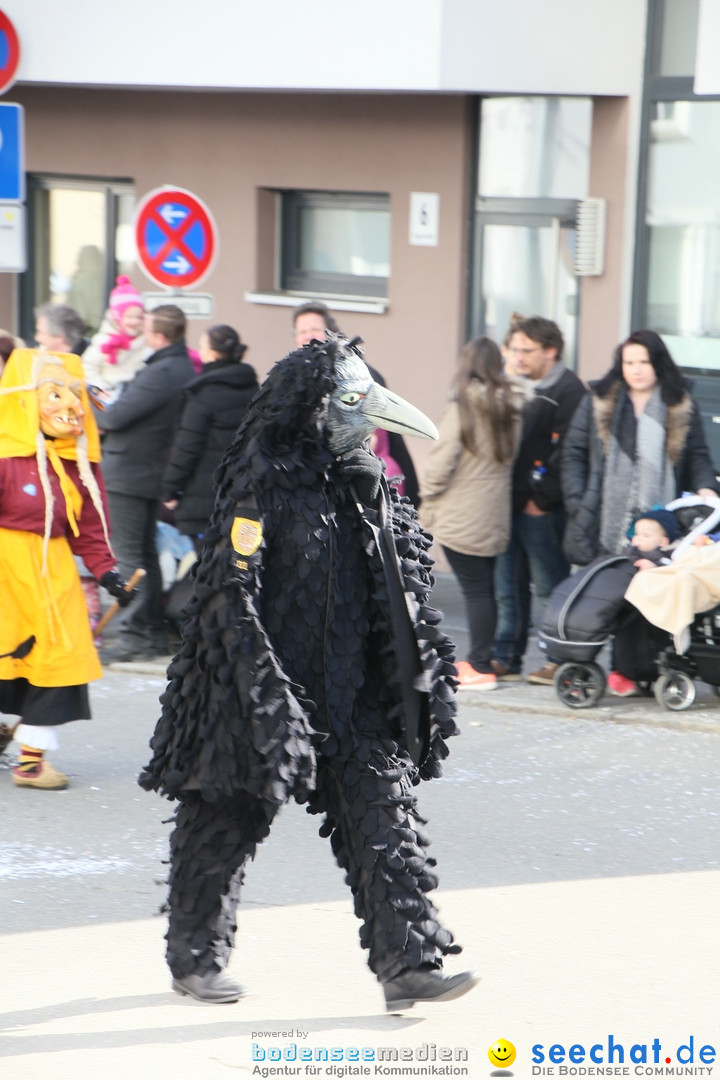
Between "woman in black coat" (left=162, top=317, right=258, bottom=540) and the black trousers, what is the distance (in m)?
4.15

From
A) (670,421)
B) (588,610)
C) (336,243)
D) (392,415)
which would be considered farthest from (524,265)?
(392,415)

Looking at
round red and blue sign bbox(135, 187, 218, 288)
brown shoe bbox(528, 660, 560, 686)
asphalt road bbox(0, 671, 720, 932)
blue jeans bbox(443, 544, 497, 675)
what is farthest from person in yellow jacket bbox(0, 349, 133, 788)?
round red and blue sign bbox(135, 187, 218, 288)

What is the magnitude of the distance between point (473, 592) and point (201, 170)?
19.0ft

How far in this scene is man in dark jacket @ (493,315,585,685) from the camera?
27.1 feet

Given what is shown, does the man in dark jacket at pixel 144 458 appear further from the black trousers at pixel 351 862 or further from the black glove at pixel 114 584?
the black trousers at pixel 351 862

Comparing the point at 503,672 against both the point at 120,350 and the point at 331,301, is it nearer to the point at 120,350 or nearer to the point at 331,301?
the point at 120,350

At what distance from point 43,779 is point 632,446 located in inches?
130

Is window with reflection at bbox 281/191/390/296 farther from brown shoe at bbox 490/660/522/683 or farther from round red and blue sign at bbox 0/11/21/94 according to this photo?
brown shoe at bbox 490/660/522/683

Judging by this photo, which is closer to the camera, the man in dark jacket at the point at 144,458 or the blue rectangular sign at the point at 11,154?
the man in dark jacket at the point at 144,458

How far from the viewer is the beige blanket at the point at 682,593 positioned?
7484 millimetres

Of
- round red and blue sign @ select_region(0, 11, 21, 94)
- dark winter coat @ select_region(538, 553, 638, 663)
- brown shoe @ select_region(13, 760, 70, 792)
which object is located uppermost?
round red and blue sign @ select_region(0, 11, 21, 94)

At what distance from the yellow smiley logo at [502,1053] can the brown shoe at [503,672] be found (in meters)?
4.35

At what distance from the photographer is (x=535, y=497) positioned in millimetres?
8297

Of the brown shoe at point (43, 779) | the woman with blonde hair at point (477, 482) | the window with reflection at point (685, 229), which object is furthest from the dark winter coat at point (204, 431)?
the window with reflection at point (685, 229)
